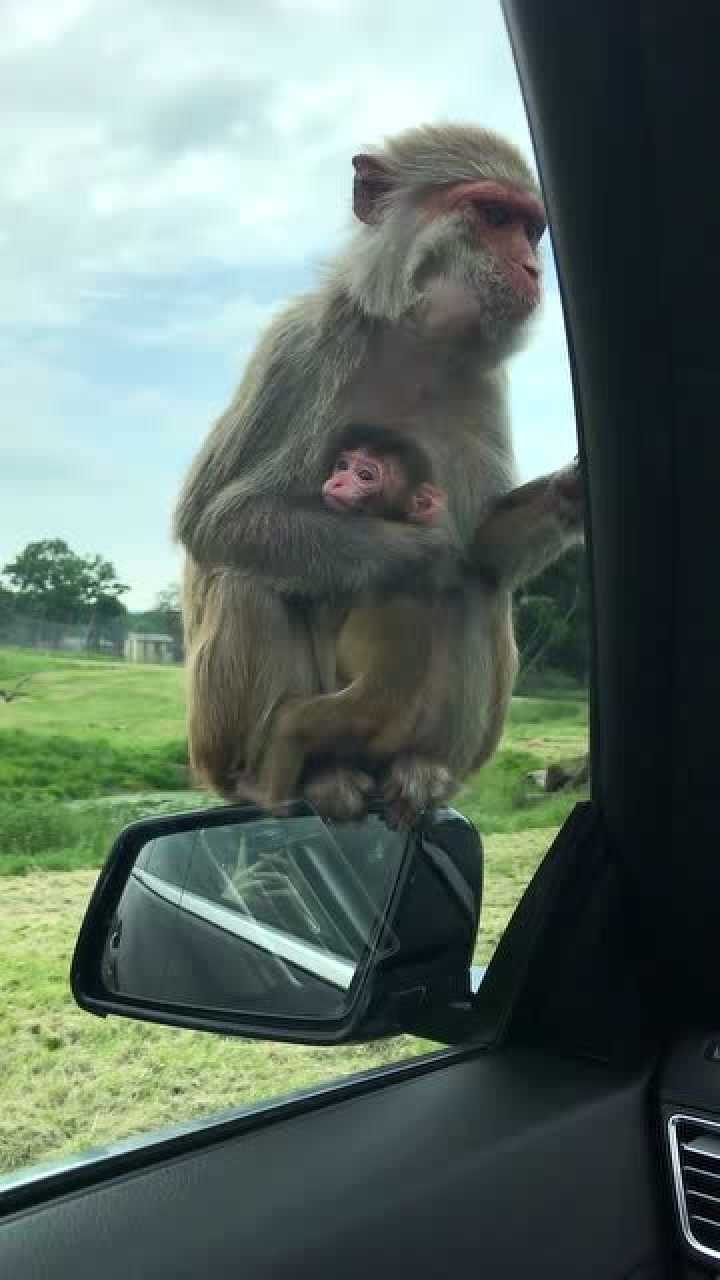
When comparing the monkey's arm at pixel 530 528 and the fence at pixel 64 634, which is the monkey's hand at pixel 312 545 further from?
the fence at pixel 64 634

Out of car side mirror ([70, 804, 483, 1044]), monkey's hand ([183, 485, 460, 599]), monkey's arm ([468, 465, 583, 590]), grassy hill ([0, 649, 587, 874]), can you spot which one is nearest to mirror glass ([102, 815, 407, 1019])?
car side mirror ([70, 804, 483, 1044])

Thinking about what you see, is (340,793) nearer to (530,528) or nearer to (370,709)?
(370,709)

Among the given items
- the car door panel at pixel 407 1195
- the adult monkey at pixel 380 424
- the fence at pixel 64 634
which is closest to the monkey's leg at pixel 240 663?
the adult monkey at pixel 380 424

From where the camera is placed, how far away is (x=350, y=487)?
2580 mm

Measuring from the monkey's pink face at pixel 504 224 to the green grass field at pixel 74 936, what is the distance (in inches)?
41.0

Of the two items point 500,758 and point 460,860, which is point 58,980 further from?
point 500,758

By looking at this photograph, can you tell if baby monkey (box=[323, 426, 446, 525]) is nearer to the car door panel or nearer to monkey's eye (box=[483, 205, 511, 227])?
monkey's eye (box=[483, 205, 511, 227])

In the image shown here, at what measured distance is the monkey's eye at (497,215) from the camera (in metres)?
2.51

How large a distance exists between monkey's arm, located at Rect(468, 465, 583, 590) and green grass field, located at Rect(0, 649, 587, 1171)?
0.77m

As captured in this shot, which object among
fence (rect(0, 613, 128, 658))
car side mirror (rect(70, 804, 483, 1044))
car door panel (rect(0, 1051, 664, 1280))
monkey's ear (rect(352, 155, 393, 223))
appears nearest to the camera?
car door panel (rect(0, 1051, 664, 1280))

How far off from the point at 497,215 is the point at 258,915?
55.5 inches

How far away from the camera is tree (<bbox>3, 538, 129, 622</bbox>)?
6.55ft

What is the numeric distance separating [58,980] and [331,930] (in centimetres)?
60

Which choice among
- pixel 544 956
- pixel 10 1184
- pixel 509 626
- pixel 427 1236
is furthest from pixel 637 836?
pixel 10 1184
